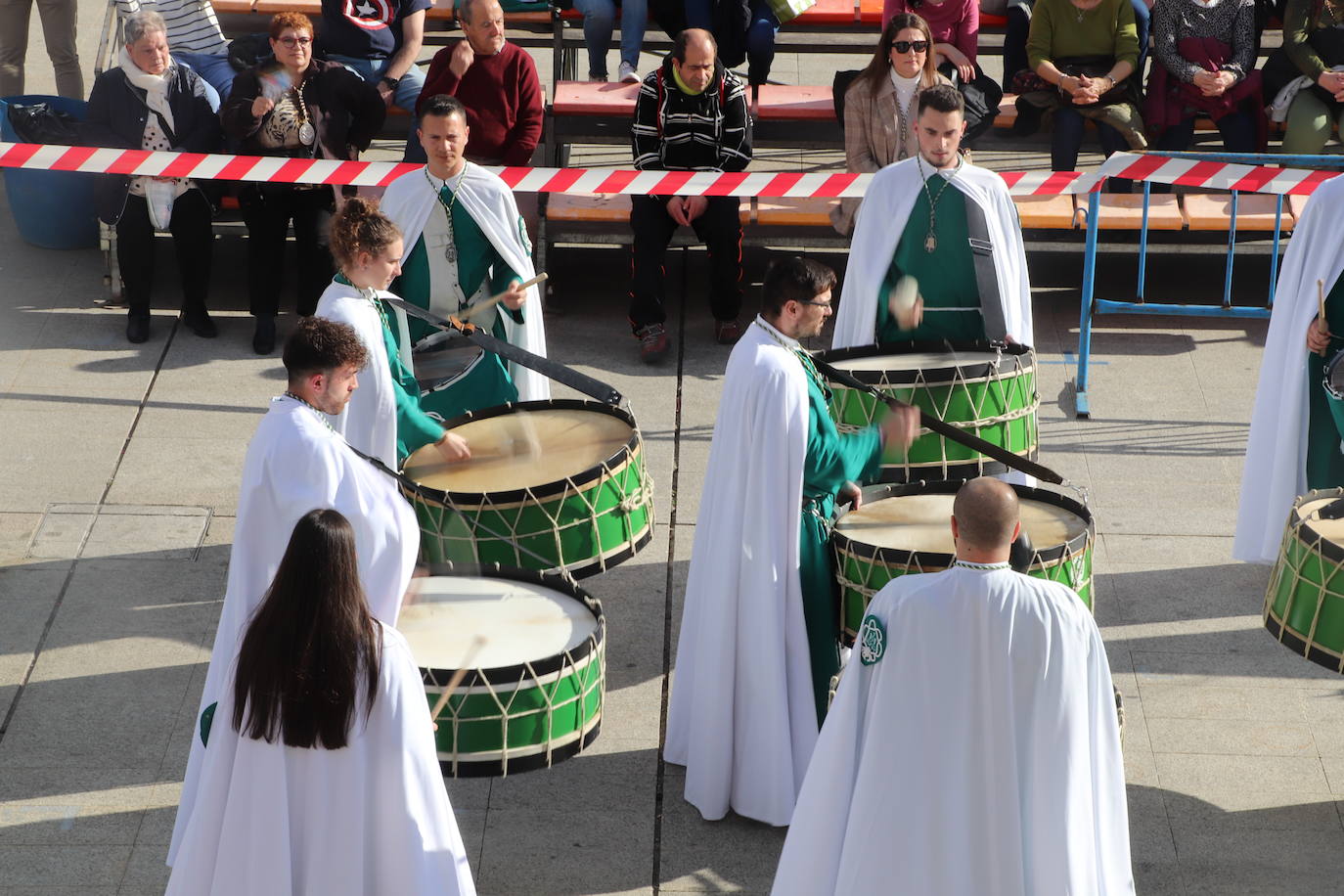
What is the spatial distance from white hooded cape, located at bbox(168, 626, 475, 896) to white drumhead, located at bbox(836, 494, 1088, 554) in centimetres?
189

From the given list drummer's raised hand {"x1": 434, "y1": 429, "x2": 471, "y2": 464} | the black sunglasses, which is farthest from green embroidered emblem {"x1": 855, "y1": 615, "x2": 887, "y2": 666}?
the black sunglasses

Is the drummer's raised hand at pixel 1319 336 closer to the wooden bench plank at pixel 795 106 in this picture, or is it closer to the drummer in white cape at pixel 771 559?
the drummer in white cape at pixel 771 559

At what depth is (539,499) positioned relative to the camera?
5914 mm

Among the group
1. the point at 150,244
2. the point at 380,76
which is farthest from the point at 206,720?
the point at 380,76

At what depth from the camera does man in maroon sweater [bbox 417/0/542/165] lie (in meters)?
10.5

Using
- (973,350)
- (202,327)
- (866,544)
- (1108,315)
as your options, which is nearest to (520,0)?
(202,327)

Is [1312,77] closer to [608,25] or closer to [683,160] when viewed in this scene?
[683,160]

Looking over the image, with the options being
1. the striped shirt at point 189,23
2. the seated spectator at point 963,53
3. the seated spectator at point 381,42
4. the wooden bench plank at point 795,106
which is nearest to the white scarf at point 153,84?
the striped shirt at point 189,23

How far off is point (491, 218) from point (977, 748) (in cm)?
394

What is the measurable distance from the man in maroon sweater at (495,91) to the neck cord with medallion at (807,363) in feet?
15.8

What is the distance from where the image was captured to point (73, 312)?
10.7 meters

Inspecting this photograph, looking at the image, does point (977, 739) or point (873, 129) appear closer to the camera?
point (977, 739)

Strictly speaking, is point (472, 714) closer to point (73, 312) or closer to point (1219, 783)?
point (1219, 783)

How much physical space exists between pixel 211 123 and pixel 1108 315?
5.53 m
